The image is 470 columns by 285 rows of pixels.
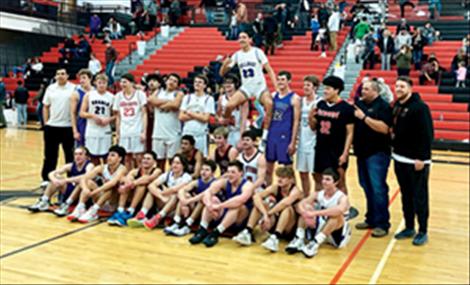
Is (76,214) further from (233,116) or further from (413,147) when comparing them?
(413,147)

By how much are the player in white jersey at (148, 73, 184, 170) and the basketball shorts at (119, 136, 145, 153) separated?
0.64ft

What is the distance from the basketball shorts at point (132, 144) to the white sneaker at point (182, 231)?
1655 mm

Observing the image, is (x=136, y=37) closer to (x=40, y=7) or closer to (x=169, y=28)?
(x=169, y=28)

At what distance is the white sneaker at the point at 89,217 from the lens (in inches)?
243

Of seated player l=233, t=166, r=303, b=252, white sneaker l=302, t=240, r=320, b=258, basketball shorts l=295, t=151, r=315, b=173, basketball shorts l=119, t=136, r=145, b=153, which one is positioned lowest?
white sneaker l=302, t=240, r=320, b=258

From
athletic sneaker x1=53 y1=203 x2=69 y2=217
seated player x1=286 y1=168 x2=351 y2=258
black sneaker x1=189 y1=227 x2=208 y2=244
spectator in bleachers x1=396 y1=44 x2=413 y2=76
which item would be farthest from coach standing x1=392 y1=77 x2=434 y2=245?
spectator in bleachers x1=396 y1=44 x2=413 y2=76

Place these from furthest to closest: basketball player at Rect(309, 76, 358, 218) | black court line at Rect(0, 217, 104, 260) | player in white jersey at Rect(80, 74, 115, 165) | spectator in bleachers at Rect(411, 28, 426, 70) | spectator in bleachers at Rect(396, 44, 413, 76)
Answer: spectator in bleachers at Rect(411, 28, 426, 70)
spectator in bleachers at Rect(396, 44, 413, 76)
player in white jersey at Rect(80, 74, 115, 165)
basketball player at Rect(309, 76, 358, 218)
black court line at Rect(0, 217, 104, 260)

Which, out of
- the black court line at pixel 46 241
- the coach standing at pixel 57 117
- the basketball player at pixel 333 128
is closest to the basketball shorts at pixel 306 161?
the basketball player at pixel 333 128

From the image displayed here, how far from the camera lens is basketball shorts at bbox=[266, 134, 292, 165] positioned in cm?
623

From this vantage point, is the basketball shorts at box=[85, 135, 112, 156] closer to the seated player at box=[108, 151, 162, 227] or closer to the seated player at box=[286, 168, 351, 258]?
the seated player at box=[108, 151, 162, 227]

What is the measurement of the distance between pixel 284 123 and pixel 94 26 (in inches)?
772

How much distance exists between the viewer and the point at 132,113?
6.95 m

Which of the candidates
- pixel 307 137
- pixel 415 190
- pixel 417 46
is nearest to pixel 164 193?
pixel 307 137

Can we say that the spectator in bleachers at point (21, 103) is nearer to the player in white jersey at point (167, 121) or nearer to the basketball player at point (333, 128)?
the player in white jersey at point (167, 121)
